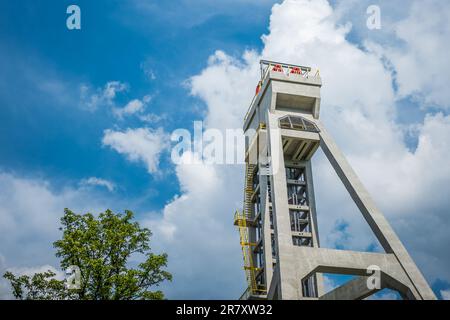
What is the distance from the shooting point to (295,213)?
1725 inches

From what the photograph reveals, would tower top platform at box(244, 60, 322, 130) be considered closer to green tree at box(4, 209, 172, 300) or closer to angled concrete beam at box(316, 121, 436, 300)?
angled concrete beam at box(316, 121, 436, 300)

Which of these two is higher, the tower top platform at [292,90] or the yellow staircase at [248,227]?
the tower top platform at [292,90]

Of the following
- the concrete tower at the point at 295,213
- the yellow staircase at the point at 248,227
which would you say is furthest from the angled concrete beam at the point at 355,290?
the yellow staircase at the point at 248,227

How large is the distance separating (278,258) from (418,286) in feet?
32.4

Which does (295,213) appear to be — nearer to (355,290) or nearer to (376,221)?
(376,221)

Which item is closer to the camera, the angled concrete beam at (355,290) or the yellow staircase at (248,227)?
the angled concrete beam at (355,290)

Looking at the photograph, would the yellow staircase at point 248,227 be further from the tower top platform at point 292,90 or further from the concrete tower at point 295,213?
the tower top platform at point 292,90

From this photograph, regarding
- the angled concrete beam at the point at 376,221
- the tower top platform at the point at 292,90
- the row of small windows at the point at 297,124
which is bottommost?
the angled concrete beam at the point at 376,221

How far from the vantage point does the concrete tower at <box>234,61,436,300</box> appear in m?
28.4

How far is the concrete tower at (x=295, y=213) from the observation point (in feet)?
93.1
